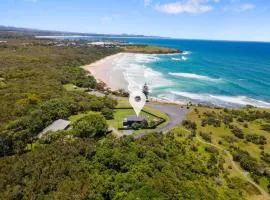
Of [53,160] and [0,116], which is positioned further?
[0,116]

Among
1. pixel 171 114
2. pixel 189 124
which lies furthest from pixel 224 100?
pixel 189 124

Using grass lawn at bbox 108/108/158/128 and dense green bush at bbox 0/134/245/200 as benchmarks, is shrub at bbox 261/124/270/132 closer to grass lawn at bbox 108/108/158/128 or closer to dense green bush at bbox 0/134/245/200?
dense green bush at bbox 0/134/245/200

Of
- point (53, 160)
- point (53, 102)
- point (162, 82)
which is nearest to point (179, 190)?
point (53, 160)

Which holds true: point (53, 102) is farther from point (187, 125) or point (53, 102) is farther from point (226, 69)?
point (226, 69)

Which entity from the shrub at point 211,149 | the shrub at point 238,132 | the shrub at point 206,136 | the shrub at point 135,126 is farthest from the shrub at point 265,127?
the shrub at point 135,126

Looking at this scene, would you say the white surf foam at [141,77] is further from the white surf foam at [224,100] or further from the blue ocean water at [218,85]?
the white surf foam at [224,100]

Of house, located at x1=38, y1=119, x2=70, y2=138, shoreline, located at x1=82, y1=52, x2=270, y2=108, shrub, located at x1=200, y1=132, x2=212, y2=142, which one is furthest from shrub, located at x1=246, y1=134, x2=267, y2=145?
house, located at x1=38, y1=119, x2=70, y2=138
